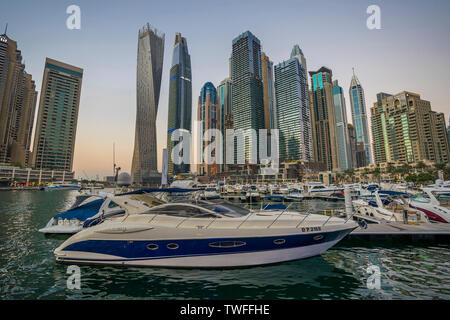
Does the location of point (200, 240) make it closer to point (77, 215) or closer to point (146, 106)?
point (77, 215)

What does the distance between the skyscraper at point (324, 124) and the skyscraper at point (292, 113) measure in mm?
40835

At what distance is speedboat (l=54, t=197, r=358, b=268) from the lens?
21.5 feet

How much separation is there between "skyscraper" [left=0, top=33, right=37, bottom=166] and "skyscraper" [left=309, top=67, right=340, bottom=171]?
22571cm

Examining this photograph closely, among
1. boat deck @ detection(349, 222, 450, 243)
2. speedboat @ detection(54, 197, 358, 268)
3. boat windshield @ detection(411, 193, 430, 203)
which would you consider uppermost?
boat windshield @ detection(411, 193, 430, 203)

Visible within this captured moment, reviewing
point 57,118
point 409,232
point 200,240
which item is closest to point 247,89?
point 57,118

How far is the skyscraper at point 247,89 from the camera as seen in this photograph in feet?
520

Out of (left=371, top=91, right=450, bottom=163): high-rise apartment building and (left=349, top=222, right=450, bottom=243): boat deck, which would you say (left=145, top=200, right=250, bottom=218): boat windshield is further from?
(left=371, top=91, right=450, bottom=163): high-rise apartment building

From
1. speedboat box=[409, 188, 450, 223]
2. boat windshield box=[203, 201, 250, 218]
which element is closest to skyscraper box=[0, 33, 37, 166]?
boat windshield box=[203, 201, 250, 218]

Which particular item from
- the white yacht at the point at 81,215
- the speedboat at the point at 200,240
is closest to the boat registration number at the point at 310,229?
the speedboat at the point at 200,240

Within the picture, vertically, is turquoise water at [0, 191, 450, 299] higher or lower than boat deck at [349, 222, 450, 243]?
lower

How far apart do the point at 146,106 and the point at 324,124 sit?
152 m
